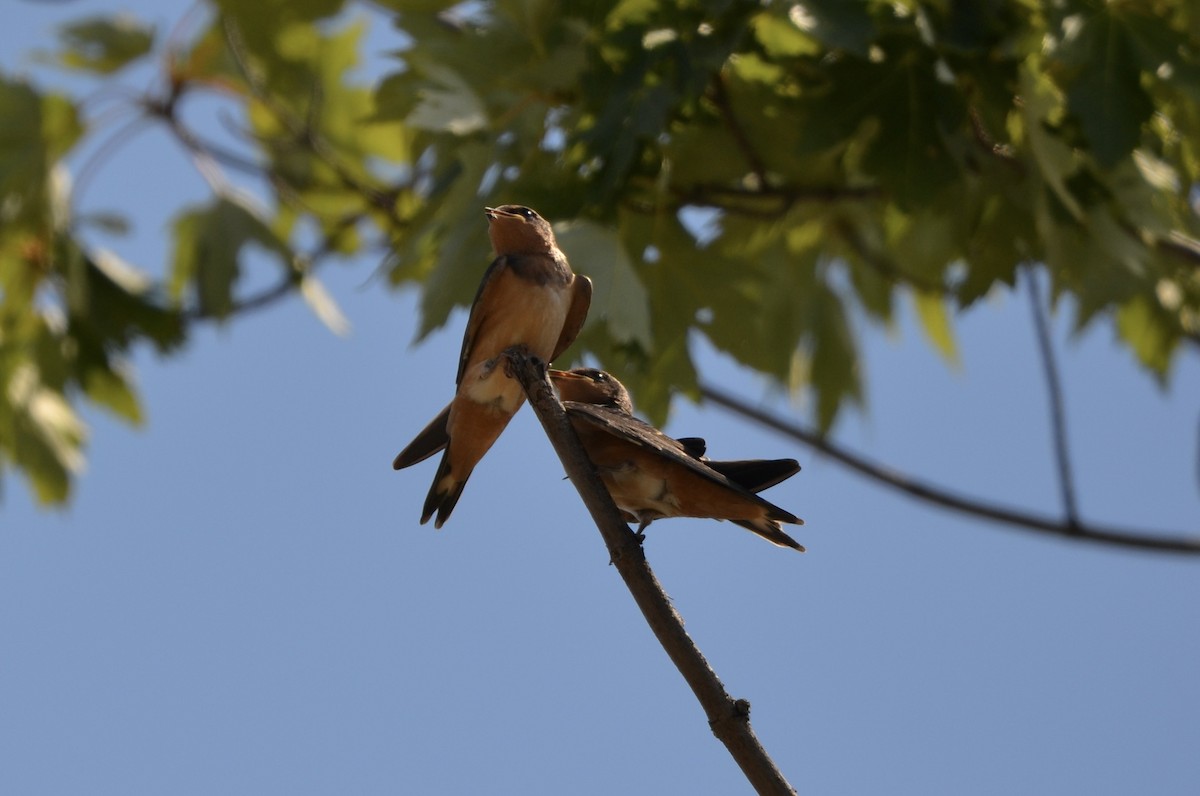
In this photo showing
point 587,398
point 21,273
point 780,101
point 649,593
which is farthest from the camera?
point 21,273

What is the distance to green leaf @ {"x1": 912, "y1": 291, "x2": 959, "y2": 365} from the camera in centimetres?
630

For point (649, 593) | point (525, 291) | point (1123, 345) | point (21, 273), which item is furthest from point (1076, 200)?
point (21, 273)

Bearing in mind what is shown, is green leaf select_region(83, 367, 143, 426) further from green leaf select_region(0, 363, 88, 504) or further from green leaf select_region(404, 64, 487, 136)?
green leaf select_region(404, 64, 487, 136)

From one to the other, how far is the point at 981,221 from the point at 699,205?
3.47 ft

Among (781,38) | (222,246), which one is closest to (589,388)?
(781,38)

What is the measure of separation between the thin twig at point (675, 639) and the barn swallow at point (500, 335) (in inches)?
19.0

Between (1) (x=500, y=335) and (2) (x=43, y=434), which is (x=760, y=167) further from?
(2) (x=43, y=434)

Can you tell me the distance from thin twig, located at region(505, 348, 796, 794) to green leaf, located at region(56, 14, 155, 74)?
5209mm

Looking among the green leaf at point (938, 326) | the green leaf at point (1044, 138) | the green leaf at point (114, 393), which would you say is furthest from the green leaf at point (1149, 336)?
the green leaf at point (114, 393)

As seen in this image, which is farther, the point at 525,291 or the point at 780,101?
the point at 780,101

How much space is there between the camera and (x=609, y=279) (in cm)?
368

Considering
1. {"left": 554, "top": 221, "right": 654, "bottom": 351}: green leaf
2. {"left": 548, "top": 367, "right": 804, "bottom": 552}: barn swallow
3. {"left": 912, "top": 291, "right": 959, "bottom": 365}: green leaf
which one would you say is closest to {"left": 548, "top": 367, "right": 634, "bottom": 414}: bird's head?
{"left": 548, "top": 367, "right": 804, "bottom": 552}: barn swallow

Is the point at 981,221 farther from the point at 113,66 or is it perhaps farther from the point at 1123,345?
the point at 113,66

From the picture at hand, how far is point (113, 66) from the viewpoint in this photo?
6762mm
